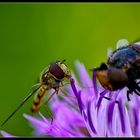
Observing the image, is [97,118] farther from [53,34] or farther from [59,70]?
[53,34]

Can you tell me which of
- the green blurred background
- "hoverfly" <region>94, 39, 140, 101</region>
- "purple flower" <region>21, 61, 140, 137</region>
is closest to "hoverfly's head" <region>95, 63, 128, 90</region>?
"hoverfly" <region>94, 39, 140, 101</region>

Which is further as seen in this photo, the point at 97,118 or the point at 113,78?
the point at 97,118

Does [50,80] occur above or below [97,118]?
above

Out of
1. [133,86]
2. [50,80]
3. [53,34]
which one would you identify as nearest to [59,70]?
[50,80]

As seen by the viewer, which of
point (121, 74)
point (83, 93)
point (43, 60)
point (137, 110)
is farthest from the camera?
point (43, 60)

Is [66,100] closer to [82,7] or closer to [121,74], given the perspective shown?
[121,74]

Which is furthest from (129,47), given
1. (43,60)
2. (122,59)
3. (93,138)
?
(43,60)

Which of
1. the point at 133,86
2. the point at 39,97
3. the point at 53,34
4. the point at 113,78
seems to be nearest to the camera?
the point at 113,78
